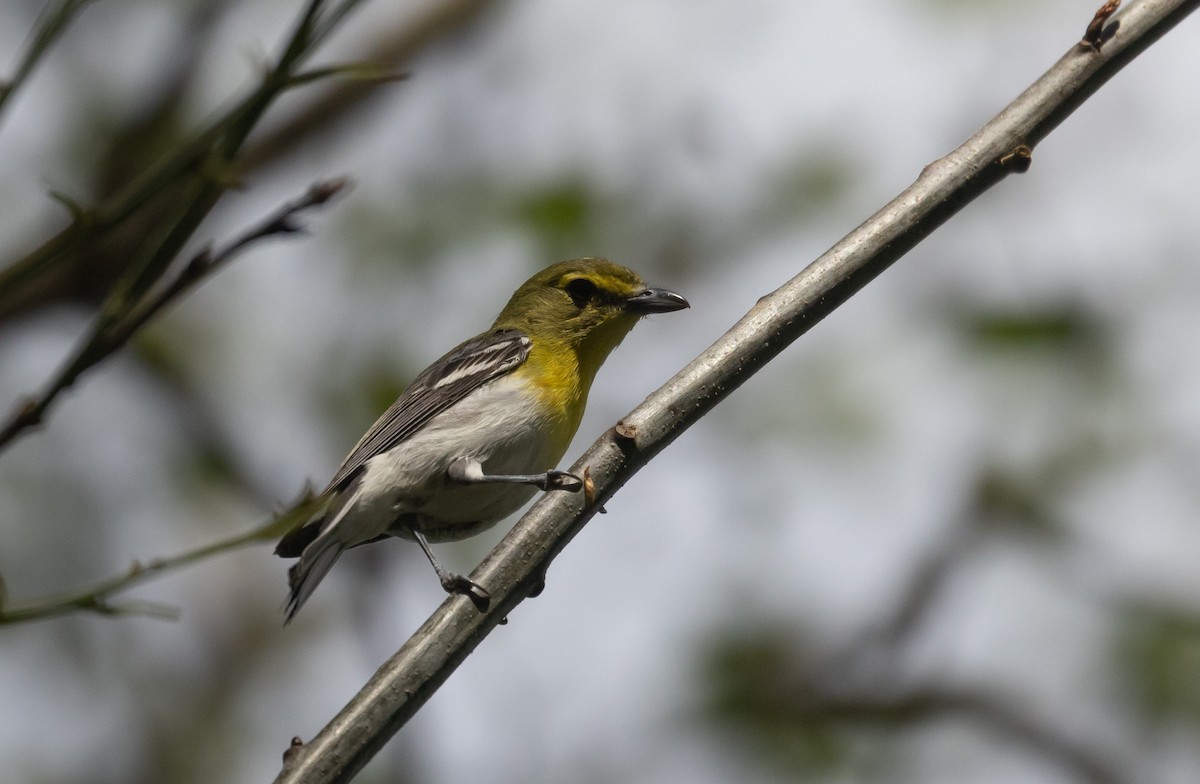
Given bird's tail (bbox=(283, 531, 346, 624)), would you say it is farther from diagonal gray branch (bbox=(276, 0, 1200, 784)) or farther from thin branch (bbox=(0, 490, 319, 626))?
thin branch (bbox=(0, 490, 319, 626))

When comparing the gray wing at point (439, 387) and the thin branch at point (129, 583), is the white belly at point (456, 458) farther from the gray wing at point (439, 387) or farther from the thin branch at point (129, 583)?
the thin branch at point (129, 583)

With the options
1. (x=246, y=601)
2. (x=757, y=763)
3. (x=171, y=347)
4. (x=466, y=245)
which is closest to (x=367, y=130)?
(x=466, y=245)

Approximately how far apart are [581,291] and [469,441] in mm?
1390

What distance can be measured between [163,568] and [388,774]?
5.53 meters

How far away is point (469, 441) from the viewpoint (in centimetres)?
551

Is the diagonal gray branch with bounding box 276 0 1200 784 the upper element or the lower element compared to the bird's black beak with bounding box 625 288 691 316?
lower

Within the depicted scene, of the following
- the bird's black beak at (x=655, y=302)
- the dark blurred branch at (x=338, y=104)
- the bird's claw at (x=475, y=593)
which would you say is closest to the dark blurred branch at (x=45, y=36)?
the bird's claw at (x=475, y=593)


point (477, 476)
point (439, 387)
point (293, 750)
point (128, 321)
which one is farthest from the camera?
point (439, 387)

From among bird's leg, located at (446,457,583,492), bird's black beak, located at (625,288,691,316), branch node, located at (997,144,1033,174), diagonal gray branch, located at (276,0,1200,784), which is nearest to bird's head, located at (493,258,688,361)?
bird's black beak, located at (625,288,691,316)

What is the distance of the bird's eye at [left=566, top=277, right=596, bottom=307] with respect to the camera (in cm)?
649

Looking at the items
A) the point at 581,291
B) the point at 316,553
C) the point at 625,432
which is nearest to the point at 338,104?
the point at 581,291

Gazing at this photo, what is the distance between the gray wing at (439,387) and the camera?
5824 mm

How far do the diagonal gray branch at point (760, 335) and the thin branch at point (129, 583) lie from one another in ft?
3.15

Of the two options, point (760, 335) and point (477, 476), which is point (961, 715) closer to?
point (477, 476)
